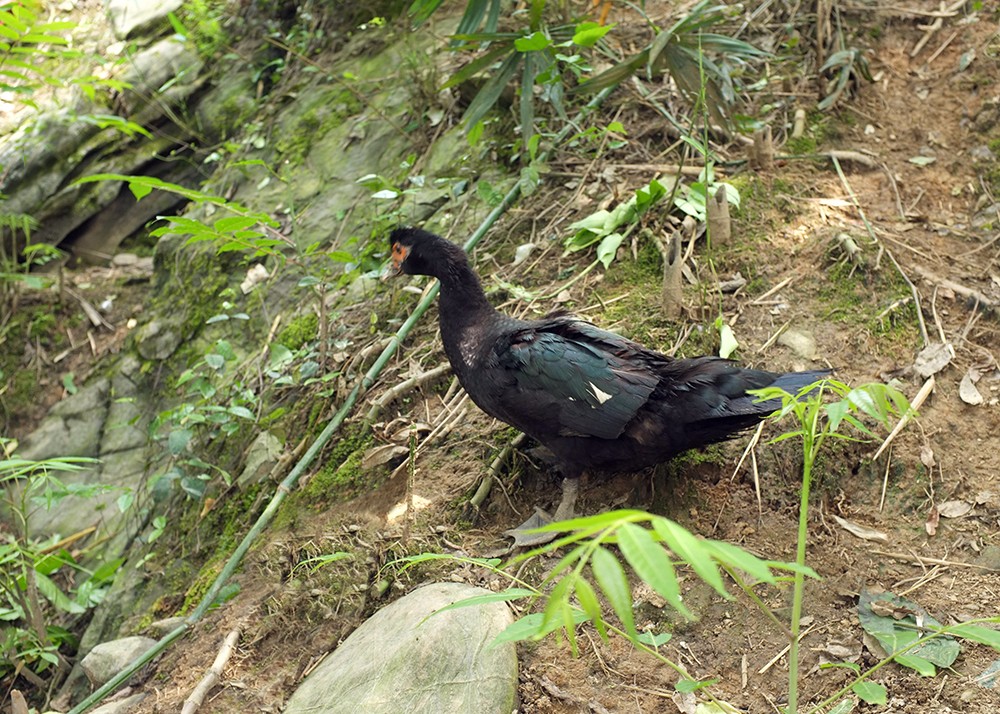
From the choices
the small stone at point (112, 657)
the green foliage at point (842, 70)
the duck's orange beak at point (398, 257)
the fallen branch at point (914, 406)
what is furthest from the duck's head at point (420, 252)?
the green foliage at point (842, 70)

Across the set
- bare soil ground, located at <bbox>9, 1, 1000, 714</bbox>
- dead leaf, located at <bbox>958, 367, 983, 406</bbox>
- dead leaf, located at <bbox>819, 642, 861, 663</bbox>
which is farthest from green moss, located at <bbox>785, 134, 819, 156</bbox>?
dead leaf, located at <bbox>819, 642, 861, 663</bbox>

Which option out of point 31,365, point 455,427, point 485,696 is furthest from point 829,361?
point 31,365

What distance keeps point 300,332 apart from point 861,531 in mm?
3124

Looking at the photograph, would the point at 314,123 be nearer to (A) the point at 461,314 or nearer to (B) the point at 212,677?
(A) the point at 461,314

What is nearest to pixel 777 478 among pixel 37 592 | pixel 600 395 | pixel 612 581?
pixel 600 395

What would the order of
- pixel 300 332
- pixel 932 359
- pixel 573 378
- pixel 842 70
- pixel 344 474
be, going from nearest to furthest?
pixel 573 378, pixel 932 359, pixel 344 474, pixel 300 332, pixel 842 70

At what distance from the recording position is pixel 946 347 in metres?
3.71

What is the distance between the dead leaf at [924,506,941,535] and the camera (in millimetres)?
3143

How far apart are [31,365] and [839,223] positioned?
5678 millimetres

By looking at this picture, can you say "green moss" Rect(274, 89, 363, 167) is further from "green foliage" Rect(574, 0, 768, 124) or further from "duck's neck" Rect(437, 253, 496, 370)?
"duck's neck" Rect(437, 253, 496, 370)

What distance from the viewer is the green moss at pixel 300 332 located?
4.94 metres

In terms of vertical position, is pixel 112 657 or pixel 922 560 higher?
pixel 922 560

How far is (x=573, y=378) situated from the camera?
10.8 feet

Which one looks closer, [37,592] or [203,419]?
[203,419]
